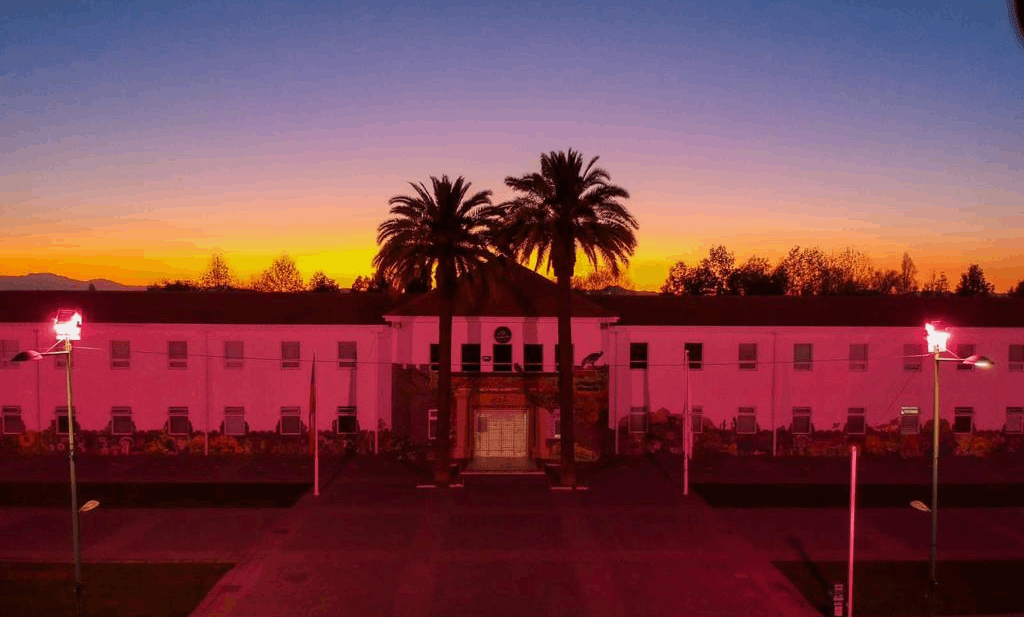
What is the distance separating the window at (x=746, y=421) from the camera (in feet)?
133

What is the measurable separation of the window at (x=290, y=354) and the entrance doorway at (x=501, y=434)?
9637mm

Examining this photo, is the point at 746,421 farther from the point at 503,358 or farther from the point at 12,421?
the point at 12,421

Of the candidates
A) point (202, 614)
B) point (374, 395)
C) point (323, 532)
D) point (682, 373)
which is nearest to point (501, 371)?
point (374, 395)

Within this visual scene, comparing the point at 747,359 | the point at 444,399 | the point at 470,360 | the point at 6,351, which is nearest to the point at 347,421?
the point at 470,360

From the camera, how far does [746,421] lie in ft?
133

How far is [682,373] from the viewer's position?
132 feet

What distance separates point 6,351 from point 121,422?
6.79 meters

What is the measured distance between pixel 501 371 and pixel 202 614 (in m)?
20.0

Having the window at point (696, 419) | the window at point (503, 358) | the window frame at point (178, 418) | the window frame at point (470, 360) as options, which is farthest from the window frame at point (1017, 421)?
the window frame at point (178, 418)

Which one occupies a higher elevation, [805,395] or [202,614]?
[805,395]

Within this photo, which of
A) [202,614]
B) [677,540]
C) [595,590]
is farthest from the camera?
[677,540]

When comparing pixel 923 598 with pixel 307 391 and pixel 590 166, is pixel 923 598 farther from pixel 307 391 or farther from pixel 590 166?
pixel 307 391

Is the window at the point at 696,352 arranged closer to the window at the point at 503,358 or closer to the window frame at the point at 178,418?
the window at the point at 503,358

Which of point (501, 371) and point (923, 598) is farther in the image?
point (501, 371)
